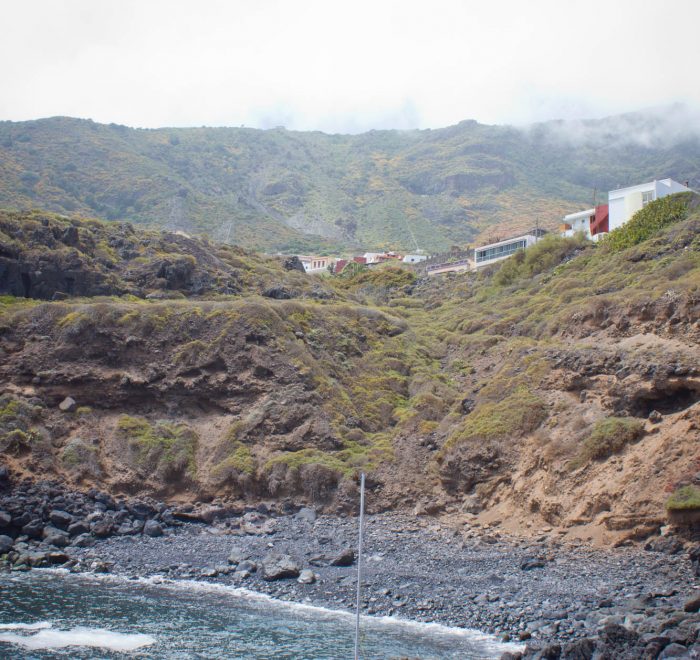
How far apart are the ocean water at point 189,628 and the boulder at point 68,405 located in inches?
637

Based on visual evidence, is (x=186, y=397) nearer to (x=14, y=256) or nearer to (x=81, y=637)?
(x=14, y=256)

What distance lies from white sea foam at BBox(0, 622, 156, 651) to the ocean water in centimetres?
3

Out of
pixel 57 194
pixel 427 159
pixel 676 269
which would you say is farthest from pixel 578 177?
pixel 676 269

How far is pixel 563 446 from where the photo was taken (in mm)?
33812

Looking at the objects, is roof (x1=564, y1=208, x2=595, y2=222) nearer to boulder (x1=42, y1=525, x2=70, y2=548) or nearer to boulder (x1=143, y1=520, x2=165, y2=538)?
boulder (x1=143, y1=520, x2=165, y2=538)

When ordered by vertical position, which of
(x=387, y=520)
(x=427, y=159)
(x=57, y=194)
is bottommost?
(x=387, y=520)

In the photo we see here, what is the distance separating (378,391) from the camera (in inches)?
1960

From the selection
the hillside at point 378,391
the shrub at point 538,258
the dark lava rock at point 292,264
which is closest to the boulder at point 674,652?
the hillside at point 378,391

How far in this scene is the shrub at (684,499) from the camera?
86.9 feet

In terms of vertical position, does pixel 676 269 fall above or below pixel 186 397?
above

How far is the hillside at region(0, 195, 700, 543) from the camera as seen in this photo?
32.6 metres

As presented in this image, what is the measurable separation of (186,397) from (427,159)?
160088mm

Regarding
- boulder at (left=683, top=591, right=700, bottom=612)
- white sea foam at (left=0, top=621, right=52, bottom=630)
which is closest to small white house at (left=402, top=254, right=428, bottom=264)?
white sea foam at (left=0, top=621, right=52, bottom=630)

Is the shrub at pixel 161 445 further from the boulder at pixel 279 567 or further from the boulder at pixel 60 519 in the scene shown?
the boulder at pixel 279 567
